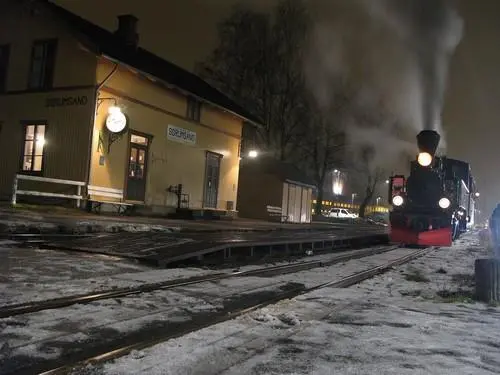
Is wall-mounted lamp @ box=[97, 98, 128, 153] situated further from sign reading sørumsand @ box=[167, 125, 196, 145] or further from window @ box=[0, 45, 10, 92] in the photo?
window @ box=[0, 45, 10, 92]

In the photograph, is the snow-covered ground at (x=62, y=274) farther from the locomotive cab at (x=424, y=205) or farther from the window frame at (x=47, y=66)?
the locomotive cab at (x=424, y=205)

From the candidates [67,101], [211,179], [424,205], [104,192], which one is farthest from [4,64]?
[424,205]

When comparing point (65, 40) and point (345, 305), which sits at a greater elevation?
point (65, 40)

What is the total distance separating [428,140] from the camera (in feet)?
69.6

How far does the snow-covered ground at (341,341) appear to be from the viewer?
4293 millimetres

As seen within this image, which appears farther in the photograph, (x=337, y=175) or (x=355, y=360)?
(x=337, y=175)

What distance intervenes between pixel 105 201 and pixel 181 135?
200 inches

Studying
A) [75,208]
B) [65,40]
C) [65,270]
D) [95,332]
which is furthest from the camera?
[65,40]

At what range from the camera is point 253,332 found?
5461 millimetres

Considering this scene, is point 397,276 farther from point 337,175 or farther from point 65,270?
point 337,175

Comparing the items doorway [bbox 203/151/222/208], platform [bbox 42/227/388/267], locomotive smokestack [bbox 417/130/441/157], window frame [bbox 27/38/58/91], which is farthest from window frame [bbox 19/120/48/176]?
locomotive smokestack [bbox 417/130/441/157]

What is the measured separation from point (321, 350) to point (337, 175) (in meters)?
64.9

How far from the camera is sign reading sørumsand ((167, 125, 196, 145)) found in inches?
867

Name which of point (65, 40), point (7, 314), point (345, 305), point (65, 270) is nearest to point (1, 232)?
point (65, 270)
